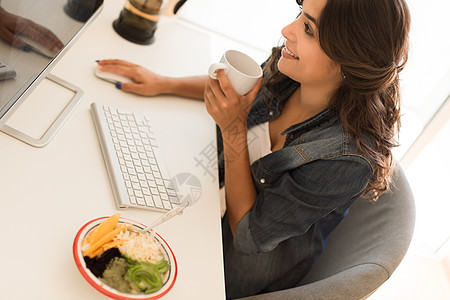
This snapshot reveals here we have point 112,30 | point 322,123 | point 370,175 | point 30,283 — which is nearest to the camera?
point 30,283

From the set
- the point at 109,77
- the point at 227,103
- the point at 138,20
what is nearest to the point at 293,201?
the point at 227,103

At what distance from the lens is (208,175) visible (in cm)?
103

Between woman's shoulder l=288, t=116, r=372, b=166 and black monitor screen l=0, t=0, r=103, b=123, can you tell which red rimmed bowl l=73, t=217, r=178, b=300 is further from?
woman's shoulder l=288, t=116, r=372, b=166

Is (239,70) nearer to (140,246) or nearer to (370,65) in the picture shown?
(370,65)

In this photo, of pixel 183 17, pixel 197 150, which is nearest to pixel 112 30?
pixel 197 150

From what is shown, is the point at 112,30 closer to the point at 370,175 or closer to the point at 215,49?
the point at 215,49

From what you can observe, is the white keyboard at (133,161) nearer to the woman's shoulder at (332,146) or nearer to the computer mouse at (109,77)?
the computer mouse at (109,77)

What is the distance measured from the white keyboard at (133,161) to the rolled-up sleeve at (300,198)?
193 millimetres

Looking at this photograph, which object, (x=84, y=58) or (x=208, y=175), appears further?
(x=84, y=58)

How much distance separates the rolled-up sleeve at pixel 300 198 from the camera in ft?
2.96

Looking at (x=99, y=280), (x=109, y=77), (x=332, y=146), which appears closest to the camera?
(x=99, y=280)

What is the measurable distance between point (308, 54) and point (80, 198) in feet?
1.77

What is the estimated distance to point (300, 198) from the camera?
36.3 inches

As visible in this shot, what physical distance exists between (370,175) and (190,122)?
479 mm
